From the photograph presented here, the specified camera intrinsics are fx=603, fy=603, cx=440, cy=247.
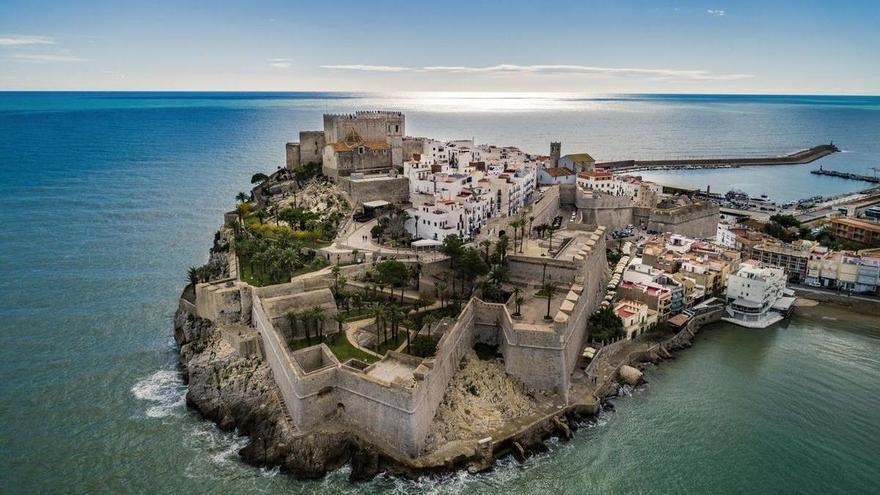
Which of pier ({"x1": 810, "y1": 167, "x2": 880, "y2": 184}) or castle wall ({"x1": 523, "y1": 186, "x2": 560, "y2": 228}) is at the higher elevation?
pier ({"x1": 810, "y1": 167, "x2": 880, "y2": 184})

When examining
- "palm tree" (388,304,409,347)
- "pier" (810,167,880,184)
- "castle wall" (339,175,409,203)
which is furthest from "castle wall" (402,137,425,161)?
"pier" (810,167,880,184)

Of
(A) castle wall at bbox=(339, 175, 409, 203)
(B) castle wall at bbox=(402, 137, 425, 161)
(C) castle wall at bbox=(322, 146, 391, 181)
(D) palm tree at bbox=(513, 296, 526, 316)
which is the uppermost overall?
(B) castle wall at bbox=(402, 137, 425, 161)

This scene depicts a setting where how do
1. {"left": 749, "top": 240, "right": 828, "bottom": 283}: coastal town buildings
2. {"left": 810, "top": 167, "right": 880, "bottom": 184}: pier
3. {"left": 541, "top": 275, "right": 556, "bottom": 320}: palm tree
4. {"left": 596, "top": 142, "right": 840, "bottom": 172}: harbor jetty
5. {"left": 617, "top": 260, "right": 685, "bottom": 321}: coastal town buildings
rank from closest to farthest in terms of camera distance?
{"left": 541, "top": 275, "right": 556, "bottom": 320}: palm tree → {"left": 617, "top": 260, "right": 685, "bottom": 321}: coastal town buildings → {"left": 749, "top": 240, "right": 828, "bottom": 283}: coastal town buildings → {"left": 810, "top": 167, "right": 880, "bottom": 184}: pier → {"left": 596, "top": 142, "right": 840, "bottom": 172}: harbor jetty

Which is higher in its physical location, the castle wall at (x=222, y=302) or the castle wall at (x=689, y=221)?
the castle wall at (x=689, y=221)

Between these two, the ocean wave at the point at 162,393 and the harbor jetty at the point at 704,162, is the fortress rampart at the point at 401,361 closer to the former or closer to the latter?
the ocean wave at the point at 162,393

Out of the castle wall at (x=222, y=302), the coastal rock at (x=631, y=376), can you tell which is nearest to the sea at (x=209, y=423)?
the coastal rock at (x=631, y=376)

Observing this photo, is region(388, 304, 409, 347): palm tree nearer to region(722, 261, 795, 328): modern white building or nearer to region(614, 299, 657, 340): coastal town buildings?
region(614, 299, 657, 340): coastal town buildings

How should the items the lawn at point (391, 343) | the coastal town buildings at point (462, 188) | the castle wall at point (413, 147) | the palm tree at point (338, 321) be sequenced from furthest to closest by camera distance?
the castle wall at point (413, 147)
the coastal town buildings at point (462, 188)
the palm tree at point (338, 321)
the lawn at point (391, 343)

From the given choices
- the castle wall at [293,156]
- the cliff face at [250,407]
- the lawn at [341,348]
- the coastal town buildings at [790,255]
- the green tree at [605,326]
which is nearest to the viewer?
the cliff face at [250,407]
